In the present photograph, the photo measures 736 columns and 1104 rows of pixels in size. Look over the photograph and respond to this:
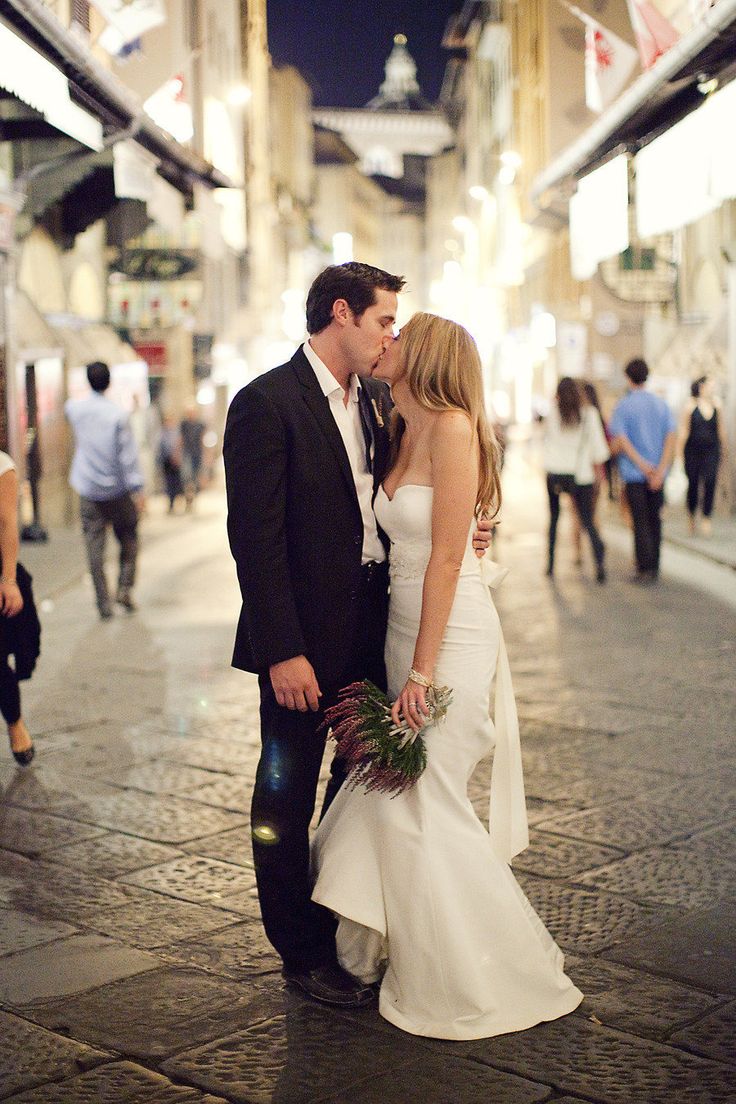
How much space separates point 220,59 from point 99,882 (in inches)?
1466

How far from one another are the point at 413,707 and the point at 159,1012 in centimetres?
105

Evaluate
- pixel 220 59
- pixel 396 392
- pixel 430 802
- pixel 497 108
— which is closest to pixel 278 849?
pixel 430 802

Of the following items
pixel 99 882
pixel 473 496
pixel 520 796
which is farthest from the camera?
pixel 99 882

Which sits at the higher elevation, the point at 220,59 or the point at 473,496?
the point at 220,59

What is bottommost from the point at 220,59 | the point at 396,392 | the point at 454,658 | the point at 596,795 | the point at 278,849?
the point at 596,795

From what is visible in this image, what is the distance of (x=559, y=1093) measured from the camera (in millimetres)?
3477

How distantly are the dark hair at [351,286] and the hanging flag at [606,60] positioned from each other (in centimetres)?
1438

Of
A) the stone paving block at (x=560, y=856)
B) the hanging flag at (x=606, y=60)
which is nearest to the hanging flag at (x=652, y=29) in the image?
the hanging flag at (x=606, y=60)

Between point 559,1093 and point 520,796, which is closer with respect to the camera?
point 559,1093

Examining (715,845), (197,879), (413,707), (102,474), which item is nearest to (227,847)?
(197,879)

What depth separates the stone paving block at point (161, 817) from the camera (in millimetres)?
5746

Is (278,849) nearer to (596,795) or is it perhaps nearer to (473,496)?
(473,496)

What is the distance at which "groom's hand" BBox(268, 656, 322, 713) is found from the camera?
3955 millimetres

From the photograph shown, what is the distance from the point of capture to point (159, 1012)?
157 inches
